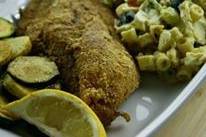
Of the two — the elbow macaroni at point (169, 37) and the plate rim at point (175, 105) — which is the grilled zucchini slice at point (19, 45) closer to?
the elbow macaroni at point (169, 37)

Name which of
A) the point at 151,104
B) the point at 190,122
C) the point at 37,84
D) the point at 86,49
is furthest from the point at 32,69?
the point at 190,122

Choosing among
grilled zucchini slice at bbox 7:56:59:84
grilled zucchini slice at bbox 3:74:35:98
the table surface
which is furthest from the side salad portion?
grilled zucchini slice at bbox 3:74:35:98

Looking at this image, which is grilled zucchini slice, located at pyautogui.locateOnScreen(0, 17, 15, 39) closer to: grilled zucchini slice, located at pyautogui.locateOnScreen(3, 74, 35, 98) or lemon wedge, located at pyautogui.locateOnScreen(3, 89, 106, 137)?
grilled zucchini slice, located at pyautogui.locateOnScreen(3, 74, 35, 98)

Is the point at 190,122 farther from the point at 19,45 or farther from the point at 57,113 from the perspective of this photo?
the point at 19,45

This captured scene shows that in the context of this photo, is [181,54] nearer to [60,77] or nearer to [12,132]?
[60,77]

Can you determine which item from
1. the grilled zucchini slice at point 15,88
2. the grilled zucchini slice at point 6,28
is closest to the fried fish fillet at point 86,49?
the grilled zucchini slice at point 6,28

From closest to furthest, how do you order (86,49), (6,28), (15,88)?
(15,88), (86,49), (6,28)

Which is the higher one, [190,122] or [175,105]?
[175,105]

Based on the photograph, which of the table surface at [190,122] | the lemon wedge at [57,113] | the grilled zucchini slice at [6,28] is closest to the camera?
the lemon wedge at [57,113]
